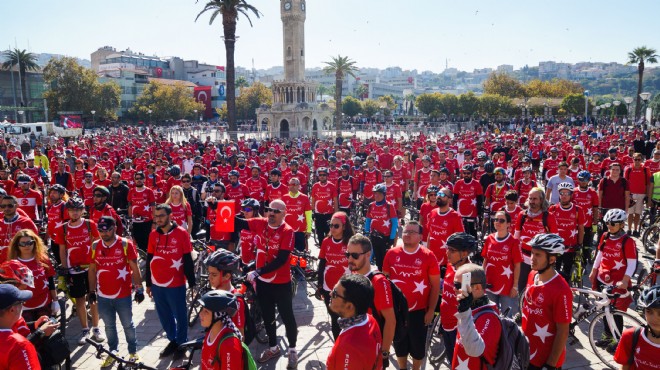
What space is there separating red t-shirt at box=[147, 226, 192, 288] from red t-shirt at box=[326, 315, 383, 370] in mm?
3372

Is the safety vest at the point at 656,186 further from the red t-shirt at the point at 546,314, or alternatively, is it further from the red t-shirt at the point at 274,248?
the red t-shirt at the point at 274,248

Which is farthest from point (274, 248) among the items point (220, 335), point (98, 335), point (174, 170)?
point (174, 170)

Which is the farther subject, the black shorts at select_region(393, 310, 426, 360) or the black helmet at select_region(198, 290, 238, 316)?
the black shorts at select_region(393, 310, 426, 360)

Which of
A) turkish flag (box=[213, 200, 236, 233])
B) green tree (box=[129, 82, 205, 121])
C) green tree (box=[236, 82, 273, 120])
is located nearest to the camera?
turkish flag (box=[213, 200, 236, 233])

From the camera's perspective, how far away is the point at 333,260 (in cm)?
589

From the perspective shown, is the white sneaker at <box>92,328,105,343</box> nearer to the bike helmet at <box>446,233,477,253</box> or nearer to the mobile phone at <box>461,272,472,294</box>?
the bike helmet at <box>446,233,477,253</box>

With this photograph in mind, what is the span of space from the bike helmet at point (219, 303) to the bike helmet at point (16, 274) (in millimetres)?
2289

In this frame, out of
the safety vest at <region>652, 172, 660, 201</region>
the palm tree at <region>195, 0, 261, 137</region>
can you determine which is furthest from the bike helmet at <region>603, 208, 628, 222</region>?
the palm tree at <region>195, 0, 261, 137</region>

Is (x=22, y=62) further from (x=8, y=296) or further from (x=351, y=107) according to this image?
(x=8, y=296)

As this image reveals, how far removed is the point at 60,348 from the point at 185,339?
235 centimetres

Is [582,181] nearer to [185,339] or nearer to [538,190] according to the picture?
[538,190]

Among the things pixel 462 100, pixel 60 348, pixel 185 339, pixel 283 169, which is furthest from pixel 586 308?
pixel 462 100

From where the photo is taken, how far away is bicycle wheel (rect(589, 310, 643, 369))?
223 inches

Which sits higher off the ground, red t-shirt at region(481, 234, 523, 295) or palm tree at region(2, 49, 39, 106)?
palm tree at region(2, 49, 39, 106)
